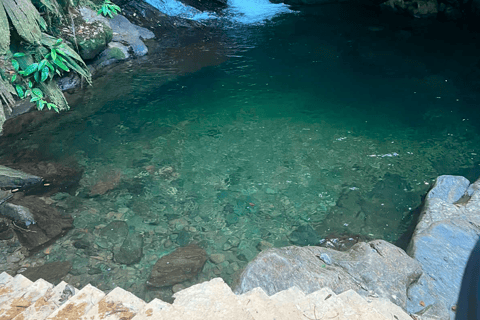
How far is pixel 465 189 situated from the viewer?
4.71 meters

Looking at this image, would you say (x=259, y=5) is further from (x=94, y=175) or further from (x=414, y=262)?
(x=414, y=262)

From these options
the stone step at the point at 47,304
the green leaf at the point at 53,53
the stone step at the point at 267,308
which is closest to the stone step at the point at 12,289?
the stone step at the point at 47,304

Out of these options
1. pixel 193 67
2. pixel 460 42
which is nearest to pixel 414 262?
pixel 193 67

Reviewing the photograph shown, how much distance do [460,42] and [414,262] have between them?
34.0 feet

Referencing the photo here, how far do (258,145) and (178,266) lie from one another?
9.70 feet

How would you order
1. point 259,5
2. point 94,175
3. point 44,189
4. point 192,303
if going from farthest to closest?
point 259,5 < point 94,175 < point 44,189 < point 192,303

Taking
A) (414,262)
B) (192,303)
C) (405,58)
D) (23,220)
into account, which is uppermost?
(405,58)

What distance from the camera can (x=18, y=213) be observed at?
4.65 m

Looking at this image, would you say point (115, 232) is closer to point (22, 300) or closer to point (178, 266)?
point (178, 266)

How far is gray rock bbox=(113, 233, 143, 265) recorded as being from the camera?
423 cm

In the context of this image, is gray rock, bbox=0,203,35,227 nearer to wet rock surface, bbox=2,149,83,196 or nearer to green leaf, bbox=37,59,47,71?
wet rock surface, bbox=2,149,83,196

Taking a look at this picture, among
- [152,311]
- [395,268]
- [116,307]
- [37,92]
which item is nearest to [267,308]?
[152,311]

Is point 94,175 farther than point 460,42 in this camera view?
No

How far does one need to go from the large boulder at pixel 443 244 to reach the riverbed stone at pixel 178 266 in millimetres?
2253
